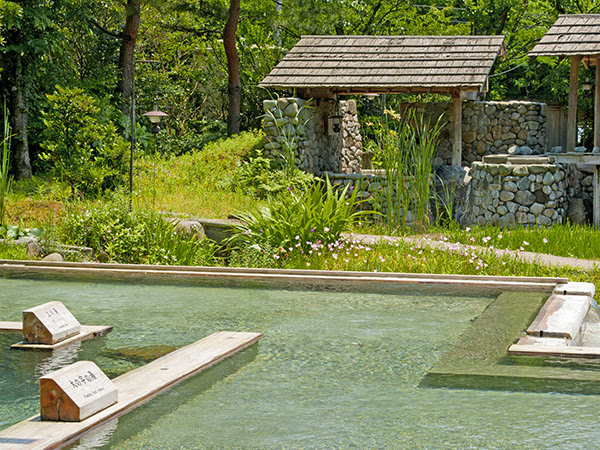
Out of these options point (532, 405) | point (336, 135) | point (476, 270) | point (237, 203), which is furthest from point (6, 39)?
point (532, 405)

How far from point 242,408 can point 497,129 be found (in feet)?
55.9

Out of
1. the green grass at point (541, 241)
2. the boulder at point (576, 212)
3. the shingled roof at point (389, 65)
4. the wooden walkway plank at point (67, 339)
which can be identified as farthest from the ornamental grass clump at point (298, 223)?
the boulder at point (576, 212)

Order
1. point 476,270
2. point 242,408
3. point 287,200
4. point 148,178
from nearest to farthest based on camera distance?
point 242,408
point 476,270
point 287,200
point 148,178

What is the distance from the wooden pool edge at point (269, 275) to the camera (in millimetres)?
7965

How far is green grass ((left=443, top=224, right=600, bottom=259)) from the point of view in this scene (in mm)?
11680

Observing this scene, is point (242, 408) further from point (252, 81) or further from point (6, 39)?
point (252, 81)

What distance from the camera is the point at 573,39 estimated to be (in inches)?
688

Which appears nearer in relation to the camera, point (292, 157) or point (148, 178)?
point (292, 157)

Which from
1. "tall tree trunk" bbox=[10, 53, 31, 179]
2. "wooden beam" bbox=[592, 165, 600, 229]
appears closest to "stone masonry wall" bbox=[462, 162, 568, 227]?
"wooden beam" bbox=[592, 165, 600, 229]

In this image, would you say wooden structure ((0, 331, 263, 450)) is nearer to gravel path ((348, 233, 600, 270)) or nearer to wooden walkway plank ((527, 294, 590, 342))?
wooden walkway plank ((527, 294, 590, 342))

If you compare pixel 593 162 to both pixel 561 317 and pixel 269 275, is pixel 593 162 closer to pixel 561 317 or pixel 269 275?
pixel 269 275

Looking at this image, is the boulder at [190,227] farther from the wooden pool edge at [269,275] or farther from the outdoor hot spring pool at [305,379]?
the outdoor hot spring pool at [305,379]

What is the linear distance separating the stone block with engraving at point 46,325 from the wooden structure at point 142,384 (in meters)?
1.08

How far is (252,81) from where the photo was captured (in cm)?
2528
